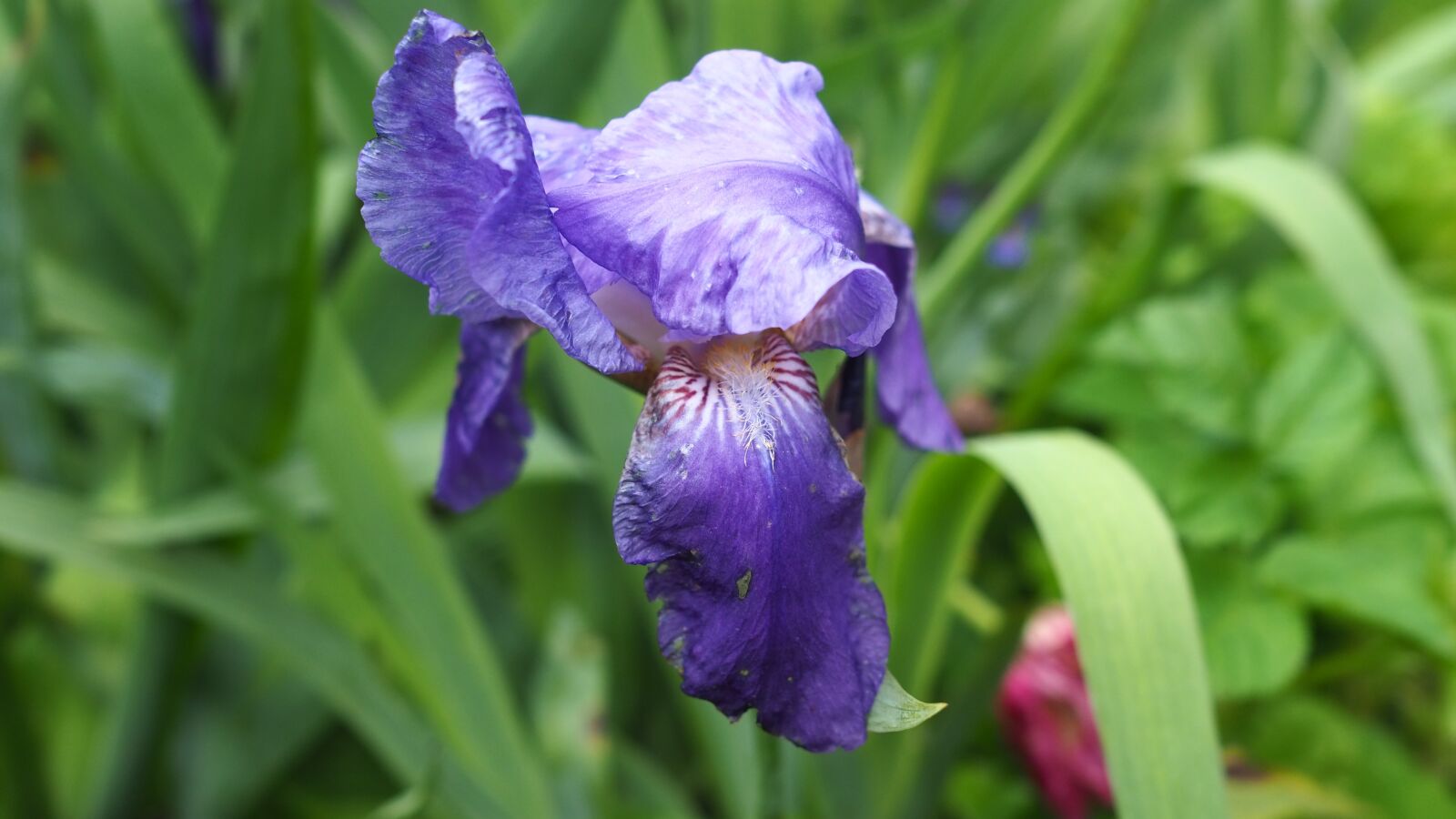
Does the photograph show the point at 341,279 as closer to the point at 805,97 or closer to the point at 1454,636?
the point at 805,97

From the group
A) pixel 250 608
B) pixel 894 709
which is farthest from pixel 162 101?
pixel 894 709

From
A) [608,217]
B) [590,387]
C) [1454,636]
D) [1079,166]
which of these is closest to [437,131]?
[608,217]

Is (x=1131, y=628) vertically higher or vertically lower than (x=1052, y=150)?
lower

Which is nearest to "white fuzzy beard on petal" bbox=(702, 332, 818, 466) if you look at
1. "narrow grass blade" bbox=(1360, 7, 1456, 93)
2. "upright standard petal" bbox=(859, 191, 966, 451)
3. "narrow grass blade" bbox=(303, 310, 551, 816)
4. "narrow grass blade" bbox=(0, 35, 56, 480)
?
"upright standard petal" bbox=(859, 191, 966, 451)

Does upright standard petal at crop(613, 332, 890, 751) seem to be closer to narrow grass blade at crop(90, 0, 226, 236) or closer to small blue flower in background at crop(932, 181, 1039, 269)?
narrow grass blade at crop(90, 0, 226, 236)

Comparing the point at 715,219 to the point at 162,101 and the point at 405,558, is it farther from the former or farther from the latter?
the point at 162,101
